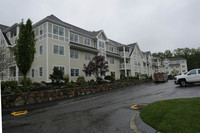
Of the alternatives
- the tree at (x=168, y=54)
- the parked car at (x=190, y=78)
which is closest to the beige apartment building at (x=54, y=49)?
the parked car at (x=190, y=78)

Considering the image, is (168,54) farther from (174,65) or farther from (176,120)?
(176,120)

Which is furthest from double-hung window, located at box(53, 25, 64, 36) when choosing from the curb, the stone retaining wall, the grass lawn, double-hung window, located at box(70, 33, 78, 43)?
the grass lawn

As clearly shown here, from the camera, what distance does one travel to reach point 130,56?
3825 cm

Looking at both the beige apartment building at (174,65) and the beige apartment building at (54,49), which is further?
the beige apartment building at (174,65)

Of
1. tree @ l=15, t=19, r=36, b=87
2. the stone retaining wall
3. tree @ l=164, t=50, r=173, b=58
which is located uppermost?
tree @ l=164, t=50, r=173, b=58

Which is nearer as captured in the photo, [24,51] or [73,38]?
[24,51]

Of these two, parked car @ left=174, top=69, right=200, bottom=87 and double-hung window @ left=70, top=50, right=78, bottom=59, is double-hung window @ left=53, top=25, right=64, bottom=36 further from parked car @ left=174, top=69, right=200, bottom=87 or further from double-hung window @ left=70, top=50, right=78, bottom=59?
parked car @ left=174, top=69, right=200, bottom=87

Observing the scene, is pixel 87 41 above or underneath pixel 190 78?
above

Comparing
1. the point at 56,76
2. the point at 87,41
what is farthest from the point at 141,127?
the point at 87,41

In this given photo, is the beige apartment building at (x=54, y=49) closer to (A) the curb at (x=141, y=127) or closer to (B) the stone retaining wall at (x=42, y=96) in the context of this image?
(B) the stone retaining wall at (x=42, y=96)

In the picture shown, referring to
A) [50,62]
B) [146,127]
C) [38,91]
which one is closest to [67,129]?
[146,127]

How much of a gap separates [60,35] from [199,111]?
20125 mm

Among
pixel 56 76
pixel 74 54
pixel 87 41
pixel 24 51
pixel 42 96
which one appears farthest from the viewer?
pixel 87 41

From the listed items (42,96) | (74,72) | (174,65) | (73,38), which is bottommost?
(42,96)
